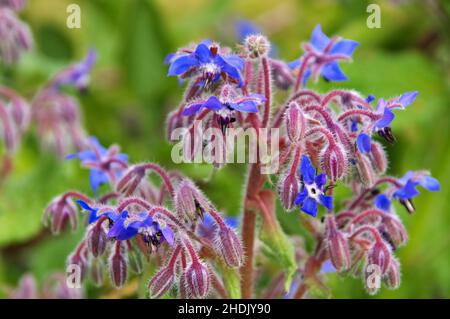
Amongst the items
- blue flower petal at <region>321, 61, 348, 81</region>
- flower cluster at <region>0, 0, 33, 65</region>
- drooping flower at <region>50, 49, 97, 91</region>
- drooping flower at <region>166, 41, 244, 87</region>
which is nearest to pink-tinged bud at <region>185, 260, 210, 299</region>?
drooping flower at <region>166, 41, 244, 87</region>

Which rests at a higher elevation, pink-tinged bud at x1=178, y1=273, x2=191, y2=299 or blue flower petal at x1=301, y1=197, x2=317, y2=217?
blue flower petal at x1=301, y1=197, x2=317, y2=217

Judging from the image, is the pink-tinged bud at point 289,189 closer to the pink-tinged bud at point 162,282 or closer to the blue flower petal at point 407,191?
the pink-tinged bud at point 162,282

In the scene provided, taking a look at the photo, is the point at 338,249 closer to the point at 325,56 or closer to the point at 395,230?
the point at 395,230

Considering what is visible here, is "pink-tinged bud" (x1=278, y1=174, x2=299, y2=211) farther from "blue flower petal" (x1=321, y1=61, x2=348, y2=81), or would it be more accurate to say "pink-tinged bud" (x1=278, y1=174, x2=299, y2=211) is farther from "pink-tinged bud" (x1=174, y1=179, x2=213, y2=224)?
"blue flower petal" (x1=321, y1=61, x2=348, y2=81)

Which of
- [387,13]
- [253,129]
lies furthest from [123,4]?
[253,129]

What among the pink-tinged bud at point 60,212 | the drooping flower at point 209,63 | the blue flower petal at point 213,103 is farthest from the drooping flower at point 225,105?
the pink-tinged bud at point 60,212

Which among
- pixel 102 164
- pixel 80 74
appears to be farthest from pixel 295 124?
pixel 80 74
